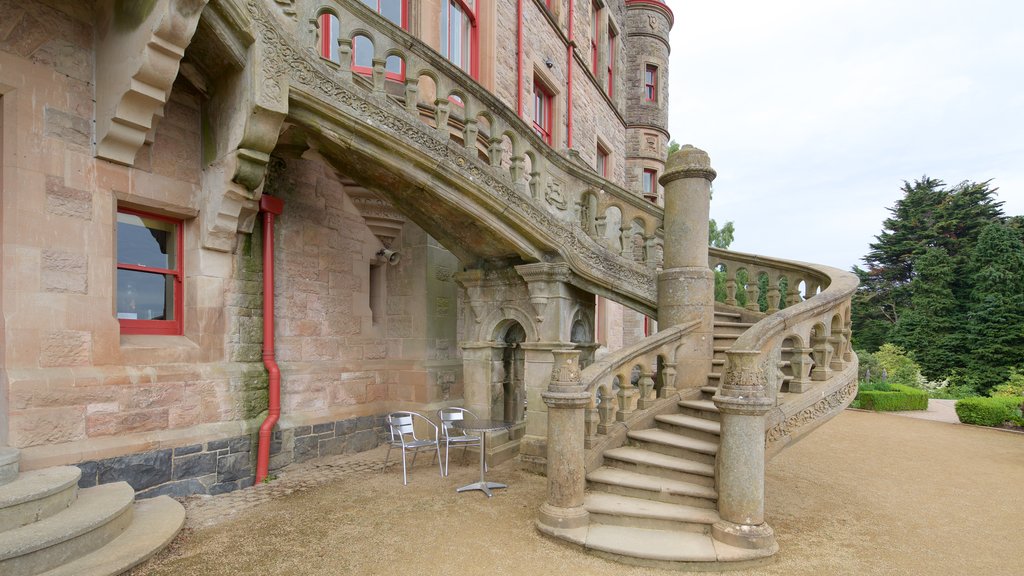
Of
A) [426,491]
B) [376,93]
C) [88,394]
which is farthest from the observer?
[426,491]

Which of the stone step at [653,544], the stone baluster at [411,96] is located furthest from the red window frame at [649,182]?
the stone step at [653,544]

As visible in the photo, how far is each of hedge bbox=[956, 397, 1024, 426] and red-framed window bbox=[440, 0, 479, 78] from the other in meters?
12.7

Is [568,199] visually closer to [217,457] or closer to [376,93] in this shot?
[376,93]

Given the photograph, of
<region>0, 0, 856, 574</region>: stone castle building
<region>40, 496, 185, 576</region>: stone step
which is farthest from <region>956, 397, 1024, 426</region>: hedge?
<region>40, 496, 185, 576</region>: stone step

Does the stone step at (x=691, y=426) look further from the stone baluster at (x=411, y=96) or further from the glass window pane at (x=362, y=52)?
the glass window pane at (x=362, y=52)

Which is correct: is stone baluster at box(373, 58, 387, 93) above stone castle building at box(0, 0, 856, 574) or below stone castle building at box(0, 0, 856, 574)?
above

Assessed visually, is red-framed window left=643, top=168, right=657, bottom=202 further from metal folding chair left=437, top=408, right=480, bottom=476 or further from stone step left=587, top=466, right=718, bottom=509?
stone step left=587, top=466, right=718, bottom=509

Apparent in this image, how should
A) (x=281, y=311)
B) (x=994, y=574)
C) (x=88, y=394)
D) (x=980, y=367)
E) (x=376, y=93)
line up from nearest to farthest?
(x=994, y=574) < (x=88, y=394) < (x=376, y=93) < (x=281, y=311) < (x=980, y=367)

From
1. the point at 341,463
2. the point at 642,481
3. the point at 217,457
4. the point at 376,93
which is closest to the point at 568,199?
the point at 376,93

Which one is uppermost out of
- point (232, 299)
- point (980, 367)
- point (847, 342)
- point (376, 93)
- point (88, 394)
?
point (376, 93)

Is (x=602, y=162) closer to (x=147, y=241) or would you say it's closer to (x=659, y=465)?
(x=659, y=465)

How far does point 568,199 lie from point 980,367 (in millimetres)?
21505

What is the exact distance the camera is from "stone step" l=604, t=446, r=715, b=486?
4.49 meters

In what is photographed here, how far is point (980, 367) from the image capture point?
61.4ft
